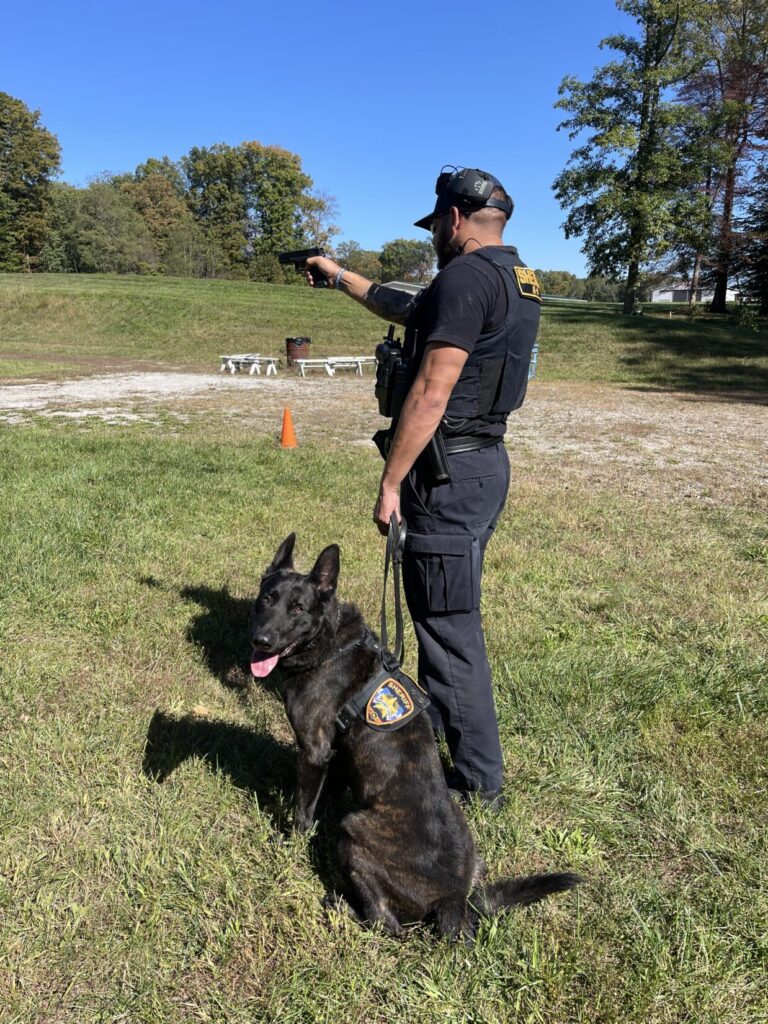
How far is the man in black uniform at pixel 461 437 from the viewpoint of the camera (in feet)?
7.47

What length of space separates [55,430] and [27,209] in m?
56.1

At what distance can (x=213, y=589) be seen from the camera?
450 cm

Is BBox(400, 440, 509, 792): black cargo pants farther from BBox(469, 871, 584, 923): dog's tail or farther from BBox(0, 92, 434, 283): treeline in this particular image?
BBox(0, 92, 434, 283): treeline

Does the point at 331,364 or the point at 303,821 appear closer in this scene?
the point at 303,821

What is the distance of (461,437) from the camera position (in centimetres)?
253

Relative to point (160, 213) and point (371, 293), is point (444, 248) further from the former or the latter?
point (160, 213)

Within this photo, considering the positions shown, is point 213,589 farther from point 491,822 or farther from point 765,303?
point 765,303

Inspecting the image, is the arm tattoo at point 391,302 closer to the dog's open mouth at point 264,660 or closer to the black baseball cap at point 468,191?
the black baseball cap at point 468,191

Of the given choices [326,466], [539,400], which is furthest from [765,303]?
[326,466]

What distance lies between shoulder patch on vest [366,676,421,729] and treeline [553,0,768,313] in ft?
90.5

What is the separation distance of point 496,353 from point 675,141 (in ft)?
108

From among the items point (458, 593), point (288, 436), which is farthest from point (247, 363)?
point (458, 593)

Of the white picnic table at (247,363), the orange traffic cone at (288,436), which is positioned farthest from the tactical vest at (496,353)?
the white picnic table at (247,363)

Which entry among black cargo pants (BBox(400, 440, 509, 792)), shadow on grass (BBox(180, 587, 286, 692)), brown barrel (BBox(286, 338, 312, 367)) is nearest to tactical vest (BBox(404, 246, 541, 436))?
black cargo pants (BBox(400, 440, 509, 792))
